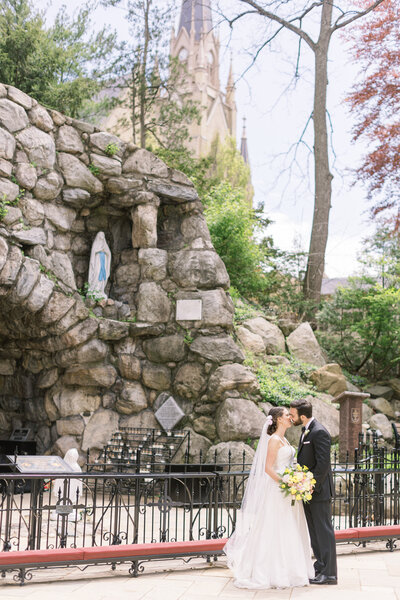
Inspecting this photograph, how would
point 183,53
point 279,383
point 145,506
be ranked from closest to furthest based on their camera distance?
point 145,506, point 279,383, point 183,53

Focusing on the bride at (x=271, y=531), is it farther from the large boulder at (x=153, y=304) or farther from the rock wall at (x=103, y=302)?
the large boulder at (x=153, y=304)

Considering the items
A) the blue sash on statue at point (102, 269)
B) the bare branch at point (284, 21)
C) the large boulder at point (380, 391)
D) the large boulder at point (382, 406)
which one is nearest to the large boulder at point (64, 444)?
the blue sash on statue at point (102, 269)

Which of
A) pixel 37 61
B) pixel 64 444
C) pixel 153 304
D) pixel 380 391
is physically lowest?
pixel 64 444

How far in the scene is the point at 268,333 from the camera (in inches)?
599

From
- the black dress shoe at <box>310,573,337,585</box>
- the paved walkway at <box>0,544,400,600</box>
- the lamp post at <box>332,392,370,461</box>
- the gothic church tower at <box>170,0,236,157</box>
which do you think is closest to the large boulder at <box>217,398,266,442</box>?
the lamp post at <box>332,392,370,461</box>

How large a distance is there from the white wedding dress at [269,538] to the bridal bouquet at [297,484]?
134 mm

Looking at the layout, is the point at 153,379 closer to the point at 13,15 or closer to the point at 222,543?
the point at 222,543

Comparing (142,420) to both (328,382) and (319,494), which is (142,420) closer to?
(328,382)

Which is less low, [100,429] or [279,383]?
[279,383]

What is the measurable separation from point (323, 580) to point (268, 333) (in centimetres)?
997

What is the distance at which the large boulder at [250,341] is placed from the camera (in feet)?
47.0

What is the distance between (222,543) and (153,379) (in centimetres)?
610

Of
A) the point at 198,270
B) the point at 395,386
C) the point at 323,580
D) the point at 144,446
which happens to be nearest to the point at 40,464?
the point at 144,446

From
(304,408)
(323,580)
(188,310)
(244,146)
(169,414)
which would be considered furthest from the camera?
(244,146)
